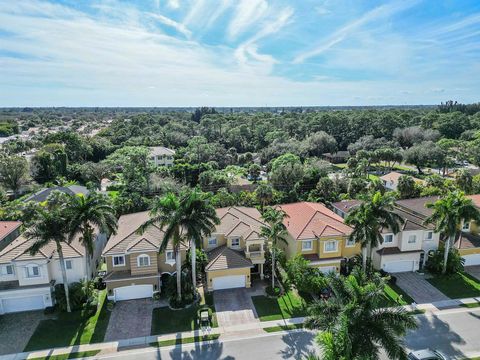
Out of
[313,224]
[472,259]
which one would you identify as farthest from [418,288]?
[313,224]

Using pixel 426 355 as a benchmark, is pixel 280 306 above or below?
below

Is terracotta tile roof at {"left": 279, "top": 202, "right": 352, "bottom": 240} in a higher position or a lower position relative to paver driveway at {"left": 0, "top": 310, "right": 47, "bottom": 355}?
higher

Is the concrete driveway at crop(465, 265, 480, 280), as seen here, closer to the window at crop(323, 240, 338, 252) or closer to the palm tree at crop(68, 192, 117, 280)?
the window at crop(323, 240, 338, 252)

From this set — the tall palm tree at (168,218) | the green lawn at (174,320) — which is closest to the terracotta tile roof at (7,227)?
the tall palm tree at (168,218)

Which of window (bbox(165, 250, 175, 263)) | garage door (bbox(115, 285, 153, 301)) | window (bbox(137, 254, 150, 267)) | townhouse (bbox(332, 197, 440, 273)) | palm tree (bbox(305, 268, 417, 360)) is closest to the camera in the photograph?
palm tree (bbox(305, 268, 417, 360))

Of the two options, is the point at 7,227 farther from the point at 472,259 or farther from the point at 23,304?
the point at 472,259

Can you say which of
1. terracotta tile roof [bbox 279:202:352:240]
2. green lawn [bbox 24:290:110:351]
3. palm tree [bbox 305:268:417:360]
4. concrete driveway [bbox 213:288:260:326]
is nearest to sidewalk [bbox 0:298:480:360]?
green lawn [bbox 24:290:110:351]

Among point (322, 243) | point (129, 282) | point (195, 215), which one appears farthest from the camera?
point (322, 243)

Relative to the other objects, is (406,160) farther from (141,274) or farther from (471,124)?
(141,274)
